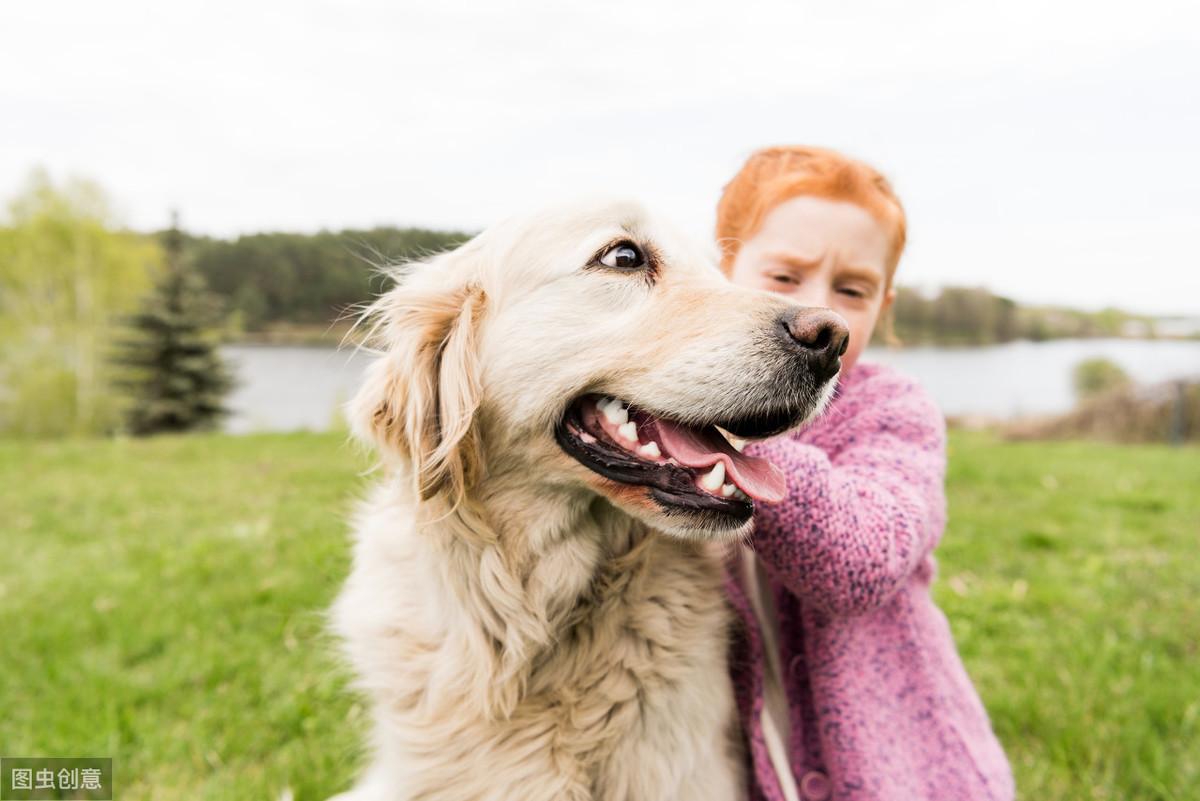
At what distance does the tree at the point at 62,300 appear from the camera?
2730cm

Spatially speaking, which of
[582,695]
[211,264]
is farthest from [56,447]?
[211,264]

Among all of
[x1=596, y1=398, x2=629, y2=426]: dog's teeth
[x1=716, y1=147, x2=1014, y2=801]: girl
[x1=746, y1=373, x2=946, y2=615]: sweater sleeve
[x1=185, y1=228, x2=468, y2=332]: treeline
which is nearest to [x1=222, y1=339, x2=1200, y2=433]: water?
[x1=185, y1=228, x2=468, y2=332]: treeline

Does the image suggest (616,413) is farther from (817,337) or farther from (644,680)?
(644,680)

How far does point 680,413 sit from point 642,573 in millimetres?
444

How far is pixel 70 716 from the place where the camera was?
297 centimetres

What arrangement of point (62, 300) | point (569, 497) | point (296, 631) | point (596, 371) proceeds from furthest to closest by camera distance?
point (62, 300)
point (296, 631)
point (569, 497)
point (596, 371)

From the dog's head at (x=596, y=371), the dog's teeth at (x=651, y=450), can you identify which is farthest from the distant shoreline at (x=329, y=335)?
the dog's teeth at (x=651, y=450)

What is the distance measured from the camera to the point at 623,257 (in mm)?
1941

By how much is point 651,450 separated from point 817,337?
45 cm

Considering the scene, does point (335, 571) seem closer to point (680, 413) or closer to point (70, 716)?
point (70, 716)

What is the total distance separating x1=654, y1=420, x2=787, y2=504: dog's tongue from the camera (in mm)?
1643

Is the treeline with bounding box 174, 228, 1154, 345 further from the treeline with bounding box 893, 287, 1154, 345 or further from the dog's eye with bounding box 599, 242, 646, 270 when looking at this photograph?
the dog's eye with bounding box 599, 242, 646, 270

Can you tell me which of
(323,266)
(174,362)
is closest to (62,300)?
(174,362)

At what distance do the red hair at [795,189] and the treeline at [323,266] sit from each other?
2.85ft
